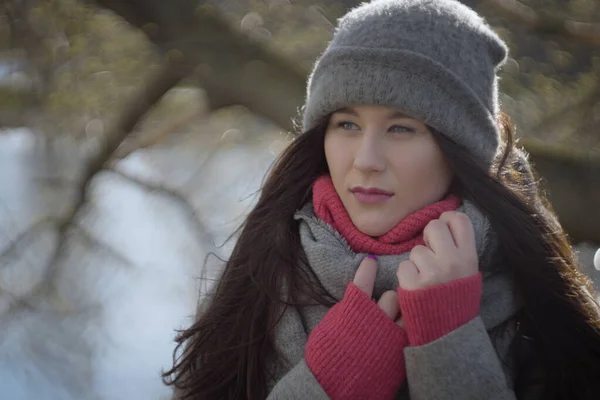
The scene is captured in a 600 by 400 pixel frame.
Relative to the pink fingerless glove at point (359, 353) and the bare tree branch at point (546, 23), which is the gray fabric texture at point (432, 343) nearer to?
the pink fingerless glove at point (359, 353)

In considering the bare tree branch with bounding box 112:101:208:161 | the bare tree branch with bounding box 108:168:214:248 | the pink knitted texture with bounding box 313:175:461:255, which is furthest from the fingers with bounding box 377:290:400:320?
the bare tree branch with bounding box 108:168:214:248

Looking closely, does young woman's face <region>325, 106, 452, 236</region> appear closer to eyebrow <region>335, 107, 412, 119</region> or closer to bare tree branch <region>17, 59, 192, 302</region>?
eyebrow <region>335, 107, 412, 119</region>

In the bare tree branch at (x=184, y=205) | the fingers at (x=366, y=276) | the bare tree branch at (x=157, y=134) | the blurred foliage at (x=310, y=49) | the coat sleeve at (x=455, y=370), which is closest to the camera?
the coat sleeve at (x=455, y=370)

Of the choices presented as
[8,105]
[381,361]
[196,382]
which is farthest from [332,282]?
Result: [8,105]

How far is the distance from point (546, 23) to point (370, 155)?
1.35 m

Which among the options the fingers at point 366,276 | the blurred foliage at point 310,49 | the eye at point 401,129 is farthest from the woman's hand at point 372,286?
the blurred foliage at point 310,49

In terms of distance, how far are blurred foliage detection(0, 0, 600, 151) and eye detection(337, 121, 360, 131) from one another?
0.96 metres

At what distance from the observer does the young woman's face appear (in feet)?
4.71

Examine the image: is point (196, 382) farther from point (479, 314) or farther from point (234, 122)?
point (234, 122)

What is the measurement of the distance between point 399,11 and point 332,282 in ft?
1.83

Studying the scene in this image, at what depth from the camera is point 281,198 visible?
1.66 metres

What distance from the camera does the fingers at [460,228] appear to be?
1.38m

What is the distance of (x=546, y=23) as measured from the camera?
8.09ft

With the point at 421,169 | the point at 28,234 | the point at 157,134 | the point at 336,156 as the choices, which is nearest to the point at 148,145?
the point at 157,134
